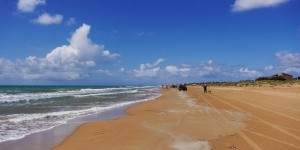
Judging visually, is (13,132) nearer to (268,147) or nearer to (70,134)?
(70,134)

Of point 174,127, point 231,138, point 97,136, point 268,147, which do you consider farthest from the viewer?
point 174,127

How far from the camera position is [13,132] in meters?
12.9

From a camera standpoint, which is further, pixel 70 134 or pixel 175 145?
pixel 70 134

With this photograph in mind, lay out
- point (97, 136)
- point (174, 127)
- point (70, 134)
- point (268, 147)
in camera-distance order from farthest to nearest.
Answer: point (174, 127) → point (70, 134) → point (97, 136) → point (268, 147)

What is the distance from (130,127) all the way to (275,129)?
5.71m

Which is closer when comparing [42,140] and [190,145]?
[190,145]

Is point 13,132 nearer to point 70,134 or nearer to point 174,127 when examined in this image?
point 70,134

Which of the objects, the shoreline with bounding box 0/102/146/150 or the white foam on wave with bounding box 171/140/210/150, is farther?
the shoreline with bounding box 0/102/146/150

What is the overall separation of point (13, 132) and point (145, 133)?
207 inches

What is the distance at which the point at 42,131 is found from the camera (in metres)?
13.2

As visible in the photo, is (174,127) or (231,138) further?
(174,127)

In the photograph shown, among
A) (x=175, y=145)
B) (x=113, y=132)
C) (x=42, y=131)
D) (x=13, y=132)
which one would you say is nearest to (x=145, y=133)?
(x=113, y=132)

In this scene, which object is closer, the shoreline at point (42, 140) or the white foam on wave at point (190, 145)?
the white foam on wave at point (190, 145)

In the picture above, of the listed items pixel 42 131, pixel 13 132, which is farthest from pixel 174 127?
pixel 13 132
